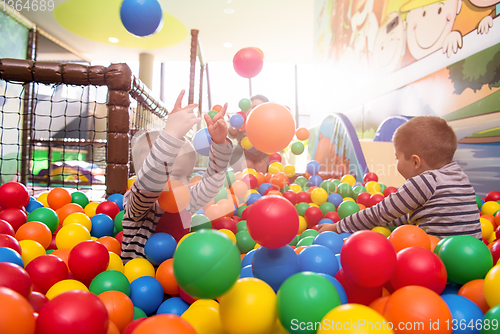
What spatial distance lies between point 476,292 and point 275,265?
0.39 m

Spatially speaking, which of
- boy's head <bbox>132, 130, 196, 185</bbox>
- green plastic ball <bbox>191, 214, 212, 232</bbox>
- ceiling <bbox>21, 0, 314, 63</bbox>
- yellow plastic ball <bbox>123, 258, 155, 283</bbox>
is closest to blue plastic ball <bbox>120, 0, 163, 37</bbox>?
boy's head <bbox>132, 130, 196, 185</bbox>

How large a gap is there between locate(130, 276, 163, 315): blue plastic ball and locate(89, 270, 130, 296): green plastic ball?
0.02 m

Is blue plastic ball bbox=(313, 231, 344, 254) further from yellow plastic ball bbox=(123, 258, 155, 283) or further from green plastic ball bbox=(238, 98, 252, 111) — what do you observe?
green plastic ball bbox=(238, 98, 252, 111)

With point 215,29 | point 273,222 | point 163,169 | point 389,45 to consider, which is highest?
point 215,29

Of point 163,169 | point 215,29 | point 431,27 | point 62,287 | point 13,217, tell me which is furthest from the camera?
point 215,29

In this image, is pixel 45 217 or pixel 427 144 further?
pixel 45 217

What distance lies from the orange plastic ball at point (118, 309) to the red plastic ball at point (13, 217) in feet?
2.75

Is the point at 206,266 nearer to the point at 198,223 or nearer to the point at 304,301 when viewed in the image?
the point at 304,301

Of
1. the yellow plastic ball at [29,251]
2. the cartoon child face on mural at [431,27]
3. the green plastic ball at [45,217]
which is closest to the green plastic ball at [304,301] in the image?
the yellow plastic ball at [29,251]

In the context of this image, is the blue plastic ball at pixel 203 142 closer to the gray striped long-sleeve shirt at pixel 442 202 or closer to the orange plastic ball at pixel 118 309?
the gray striped long-sleeve shirt at pixel 442 202

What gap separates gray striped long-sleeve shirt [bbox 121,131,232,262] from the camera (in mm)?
838

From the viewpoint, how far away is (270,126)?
0.95 meters

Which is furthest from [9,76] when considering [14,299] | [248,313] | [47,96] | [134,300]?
[47,96]

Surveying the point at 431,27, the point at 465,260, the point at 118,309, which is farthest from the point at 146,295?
the point at 431,27
